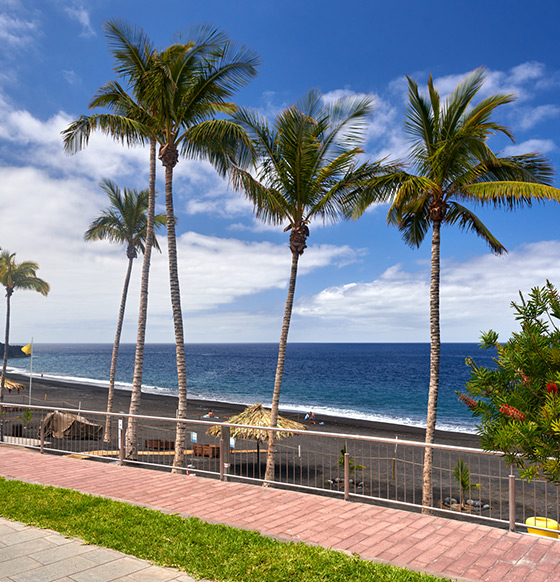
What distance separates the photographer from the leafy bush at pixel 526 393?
12.0 ft

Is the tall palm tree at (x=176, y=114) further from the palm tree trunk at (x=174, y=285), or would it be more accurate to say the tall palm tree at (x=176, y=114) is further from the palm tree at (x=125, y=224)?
the palm tree at (x=125, y=224)

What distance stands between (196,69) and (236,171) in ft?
11.8

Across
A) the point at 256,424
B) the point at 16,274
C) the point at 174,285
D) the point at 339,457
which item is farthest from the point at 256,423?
the point at 16,274

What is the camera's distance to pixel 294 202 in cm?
1688

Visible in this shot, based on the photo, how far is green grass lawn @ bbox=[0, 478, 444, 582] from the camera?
5.35 meters

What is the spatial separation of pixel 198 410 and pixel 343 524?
1822 inches

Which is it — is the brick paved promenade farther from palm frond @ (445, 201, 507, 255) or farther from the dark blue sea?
the dark blue sea

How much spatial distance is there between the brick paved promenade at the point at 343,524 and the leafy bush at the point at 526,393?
93.6 inches

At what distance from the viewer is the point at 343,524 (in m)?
7.14

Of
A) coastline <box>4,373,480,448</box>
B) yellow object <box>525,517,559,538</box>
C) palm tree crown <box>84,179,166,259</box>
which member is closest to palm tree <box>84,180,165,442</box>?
palm tree crown <box>84,179,166,259</box>

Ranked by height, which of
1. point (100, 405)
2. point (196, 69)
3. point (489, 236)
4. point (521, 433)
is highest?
point (196, 69)

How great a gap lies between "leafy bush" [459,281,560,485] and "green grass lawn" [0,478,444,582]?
7.45 feet

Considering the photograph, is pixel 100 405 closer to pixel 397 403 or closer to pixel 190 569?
pixel 397 403

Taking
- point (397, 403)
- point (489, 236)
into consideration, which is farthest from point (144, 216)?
point (397, 403)
